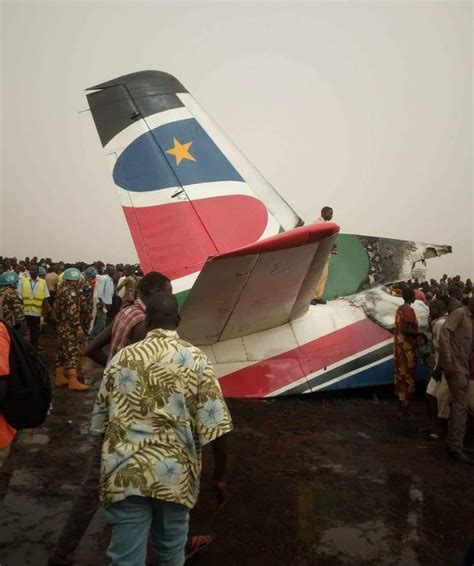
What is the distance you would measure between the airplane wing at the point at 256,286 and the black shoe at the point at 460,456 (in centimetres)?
240

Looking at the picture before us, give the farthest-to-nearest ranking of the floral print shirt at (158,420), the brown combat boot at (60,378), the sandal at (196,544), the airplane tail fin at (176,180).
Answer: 1. the brown combat boot at (60,378)
2. the airplane tail fin at (176,180)
3. the sandal at (196,544)
4. the floral print shirt at (158,420)

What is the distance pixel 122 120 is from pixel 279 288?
3578 mm

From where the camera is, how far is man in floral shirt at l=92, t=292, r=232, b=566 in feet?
7.43

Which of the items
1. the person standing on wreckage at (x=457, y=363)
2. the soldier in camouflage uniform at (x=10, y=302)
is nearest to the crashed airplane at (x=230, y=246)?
the person standing on wreckage at (x=457, y=363)

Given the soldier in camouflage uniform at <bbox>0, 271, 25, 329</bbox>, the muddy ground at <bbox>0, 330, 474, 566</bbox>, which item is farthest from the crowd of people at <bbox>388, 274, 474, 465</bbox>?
the soldier in camouflage uniform at <bbox>0, 271, 25, 329</bbox>

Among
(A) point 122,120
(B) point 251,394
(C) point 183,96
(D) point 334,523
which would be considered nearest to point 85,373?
(B) point 251,394

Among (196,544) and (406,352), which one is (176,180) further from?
(196,544)

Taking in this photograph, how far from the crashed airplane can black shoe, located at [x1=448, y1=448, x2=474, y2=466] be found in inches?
72.3

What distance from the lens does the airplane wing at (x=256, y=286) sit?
15.0ft

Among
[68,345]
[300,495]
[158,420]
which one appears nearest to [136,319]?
[158,420]

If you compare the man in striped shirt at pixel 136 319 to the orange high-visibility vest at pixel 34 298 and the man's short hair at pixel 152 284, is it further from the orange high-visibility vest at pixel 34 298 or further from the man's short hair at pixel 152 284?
the orange high-visibility vest at pixel 34 298

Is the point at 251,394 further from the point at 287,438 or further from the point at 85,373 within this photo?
the point at 85,373

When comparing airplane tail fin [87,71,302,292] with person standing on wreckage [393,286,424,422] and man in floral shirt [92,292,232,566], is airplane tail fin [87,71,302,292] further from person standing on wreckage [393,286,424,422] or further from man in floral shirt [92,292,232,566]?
man in floral shirt [92,292,232,566]

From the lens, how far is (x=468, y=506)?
13.8 feet
